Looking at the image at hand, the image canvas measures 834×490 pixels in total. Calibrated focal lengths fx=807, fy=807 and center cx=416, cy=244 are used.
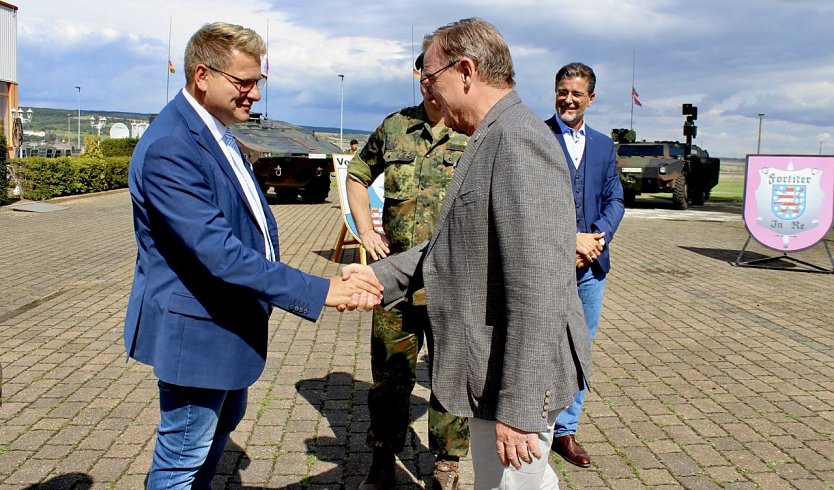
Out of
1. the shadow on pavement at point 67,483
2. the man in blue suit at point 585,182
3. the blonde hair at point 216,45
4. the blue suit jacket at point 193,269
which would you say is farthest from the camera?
the man in blue suit at point 585,182

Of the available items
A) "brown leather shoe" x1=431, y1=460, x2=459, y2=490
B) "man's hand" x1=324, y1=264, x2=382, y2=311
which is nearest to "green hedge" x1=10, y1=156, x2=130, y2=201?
"brown leather shoe" x1=431, y1=460, x2=459, y2=490

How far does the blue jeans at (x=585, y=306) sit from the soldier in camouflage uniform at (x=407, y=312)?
70cm

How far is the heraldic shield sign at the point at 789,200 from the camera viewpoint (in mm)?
10852

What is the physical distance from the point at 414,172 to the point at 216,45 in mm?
1422

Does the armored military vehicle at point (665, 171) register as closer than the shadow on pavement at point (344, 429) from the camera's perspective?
No

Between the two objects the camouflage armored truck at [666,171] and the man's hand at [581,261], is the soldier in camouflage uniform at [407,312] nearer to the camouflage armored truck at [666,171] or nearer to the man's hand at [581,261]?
the man's hand at [581,261]

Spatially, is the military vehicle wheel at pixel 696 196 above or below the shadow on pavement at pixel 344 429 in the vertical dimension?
above

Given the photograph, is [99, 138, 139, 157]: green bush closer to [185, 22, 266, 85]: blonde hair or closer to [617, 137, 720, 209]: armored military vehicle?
[617, 137, 720, 209]: armored military vehicle

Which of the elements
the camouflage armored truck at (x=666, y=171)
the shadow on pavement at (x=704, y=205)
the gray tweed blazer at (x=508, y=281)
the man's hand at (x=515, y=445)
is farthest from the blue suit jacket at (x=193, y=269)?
the shadow on pavement at (x=704, y=205)

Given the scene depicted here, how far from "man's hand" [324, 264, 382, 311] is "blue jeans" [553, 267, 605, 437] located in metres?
1.49

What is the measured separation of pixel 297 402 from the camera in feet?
16.7

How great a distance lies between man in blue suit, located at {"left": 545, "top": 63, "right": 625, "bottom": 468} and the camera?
4109 millimetres

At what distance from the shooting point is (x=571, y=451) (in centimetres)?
420

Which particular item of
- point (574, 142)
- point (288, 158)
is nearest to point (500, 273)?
point (574, 142)
